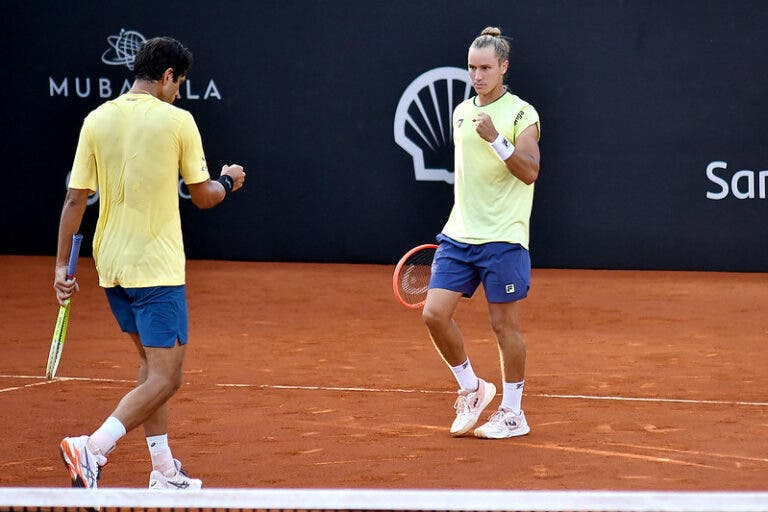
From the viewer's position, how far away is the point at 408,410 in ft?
20.4

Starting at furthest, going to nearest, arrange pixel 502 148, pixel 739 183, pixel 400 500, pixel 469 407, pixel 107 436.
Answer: pixel 739 183
pixel 469 407
pixel 502 148
pixel 107 436
pixel 400 500

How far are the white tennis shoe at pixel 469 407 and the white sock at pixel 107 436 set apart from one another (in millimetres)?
1801

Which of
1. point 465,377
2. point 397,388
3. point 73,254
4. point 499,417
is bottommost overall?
point 397,388

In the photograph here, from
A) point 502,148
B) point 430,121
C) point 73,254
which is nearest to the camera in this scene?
point 73,254

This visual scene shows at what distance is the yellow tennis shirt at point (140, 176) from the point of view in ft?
14.0

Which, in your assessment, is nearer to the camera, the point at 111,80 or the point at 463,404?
the point at 463,404

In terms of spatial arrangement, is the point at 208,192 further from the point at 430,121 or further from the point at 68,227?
the point at 430,121

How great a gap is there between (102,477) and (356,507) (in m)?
2.39

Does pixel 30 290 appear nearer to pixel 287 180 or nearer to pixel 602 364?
pixel 287 180

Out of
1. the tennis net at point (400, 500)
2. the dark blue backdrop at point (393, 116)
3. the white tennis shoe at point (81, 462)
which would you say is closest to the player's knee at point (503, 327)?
the white tennis shoe at point (81, 462)

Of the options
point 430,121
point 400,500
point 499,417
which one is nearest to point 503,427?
point 499,417

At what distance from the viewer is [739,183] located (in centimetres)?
1190

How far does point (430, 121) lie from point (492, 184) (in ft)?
23.2

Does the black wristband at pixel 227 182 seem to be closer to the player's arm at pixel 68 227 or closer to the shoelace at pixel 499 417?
the player's arm at pixel 68 227
